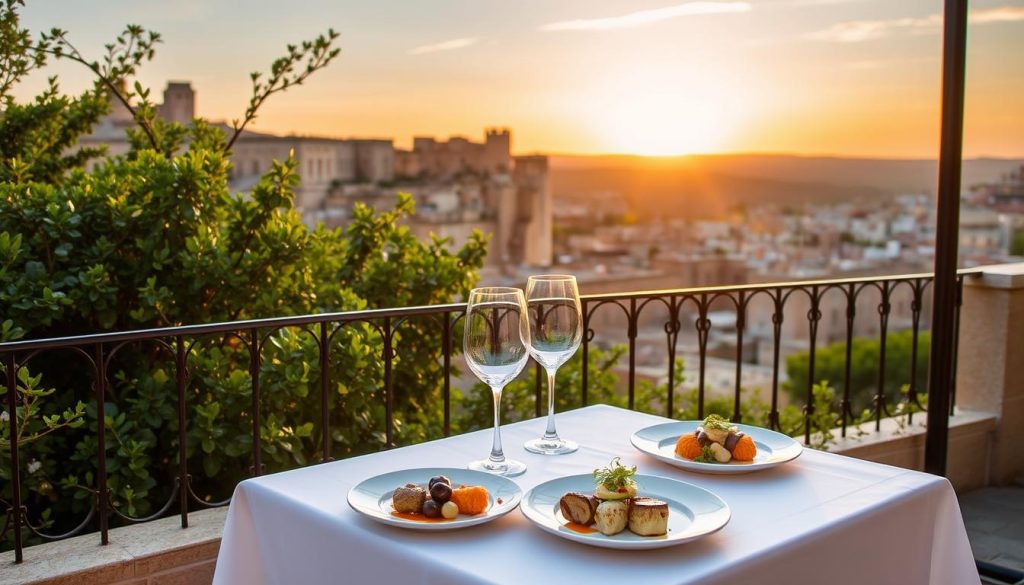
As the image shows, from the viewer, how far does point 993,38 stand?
249 inches

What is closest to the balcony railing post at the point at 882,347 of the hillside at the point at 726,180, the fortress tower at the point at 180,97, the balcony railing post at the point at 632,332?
the balcony railing post at the point at 632,332

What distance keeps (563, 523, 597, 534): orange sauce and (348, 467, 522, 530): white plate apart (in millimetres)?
103

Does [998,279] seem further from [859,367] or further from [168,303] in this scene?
[859,367]

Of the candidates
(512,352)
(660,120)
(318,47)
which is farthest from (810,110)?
(512,352)

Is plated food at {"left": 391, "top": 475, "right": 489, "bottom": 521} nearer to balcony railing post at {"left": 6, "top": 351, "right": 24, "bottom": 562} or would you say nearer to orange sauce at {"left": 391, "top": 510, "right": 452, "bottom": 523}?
orange sauce at {"left": 391, "top": 510, "right": 452, "bottom": 523}

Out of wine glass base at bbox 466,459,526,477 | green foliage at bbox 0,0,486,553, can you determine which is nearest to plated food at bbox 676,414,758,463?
wine glass base at bbox 466,459,526,477

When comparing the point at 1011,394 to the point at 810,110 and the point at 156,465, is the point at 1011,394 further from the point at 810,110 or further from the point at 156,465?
the point at 810,110

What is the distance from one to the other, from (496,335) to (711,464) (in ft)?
1.50

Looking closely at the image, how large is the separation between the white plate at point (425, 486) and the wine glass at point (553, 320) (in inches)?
10.4

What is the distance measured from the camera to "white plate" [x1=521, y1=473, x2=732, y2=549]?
4.23ft

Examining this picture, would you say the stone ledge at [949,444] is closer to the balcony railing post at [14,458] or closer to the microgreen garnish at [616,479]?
the microgreen garnish at [616,479]

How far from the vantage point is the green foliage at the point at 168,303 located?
3520mm

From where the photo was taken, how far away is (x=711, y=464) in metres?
1.67

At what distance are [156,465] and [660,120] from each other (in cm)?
3213
